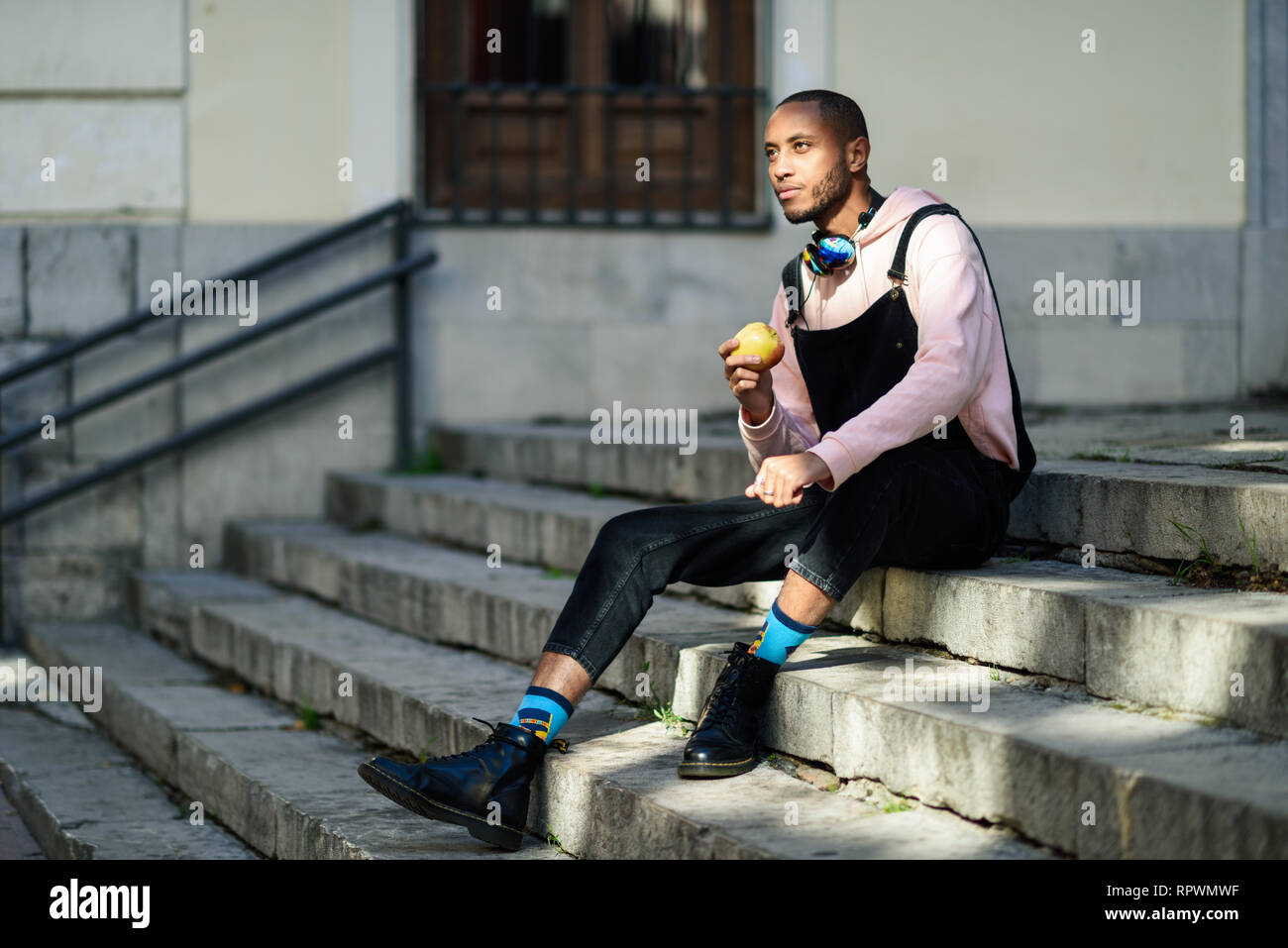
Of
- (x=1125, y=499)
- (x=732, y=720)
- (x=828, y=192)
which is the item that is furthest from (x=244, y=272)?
(x=1125, y=499)

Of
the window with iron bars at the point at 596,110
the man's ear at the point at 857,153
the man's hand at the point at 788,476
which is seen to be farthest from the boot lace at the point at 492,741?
the window with iron bars at the point at 596,110

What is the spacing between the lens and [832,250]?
387 centimetres

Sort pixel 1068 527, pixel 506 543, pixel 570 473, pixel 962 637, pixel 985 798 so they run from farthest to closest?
pixel 570 473 < pixel 506 543 < pixel 1068 527 < pixel 962 637 < pixel 985 798

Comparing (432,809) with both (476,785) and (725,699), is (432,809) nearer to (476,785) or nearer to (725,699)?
(476,785)

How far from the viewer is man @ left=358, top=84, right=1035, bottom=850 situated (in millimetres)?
3496

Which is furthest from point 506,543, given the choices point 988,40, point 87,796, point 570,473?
point 988,40

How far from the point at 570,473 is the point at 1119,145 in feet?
10.5

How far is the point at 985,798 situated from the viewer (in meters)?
3.02

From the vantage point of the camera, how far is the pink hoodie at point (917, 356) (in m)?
3.53

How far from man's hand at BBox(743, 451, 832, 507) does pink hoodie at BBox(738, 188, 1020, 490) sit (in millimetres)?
37

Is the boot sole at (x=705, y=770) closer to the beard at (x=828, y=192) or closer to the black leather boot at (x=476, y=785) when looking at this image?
the black leather boot at (x=476, y=785)

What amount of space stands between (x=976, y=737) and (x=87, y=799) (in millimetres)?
3011
